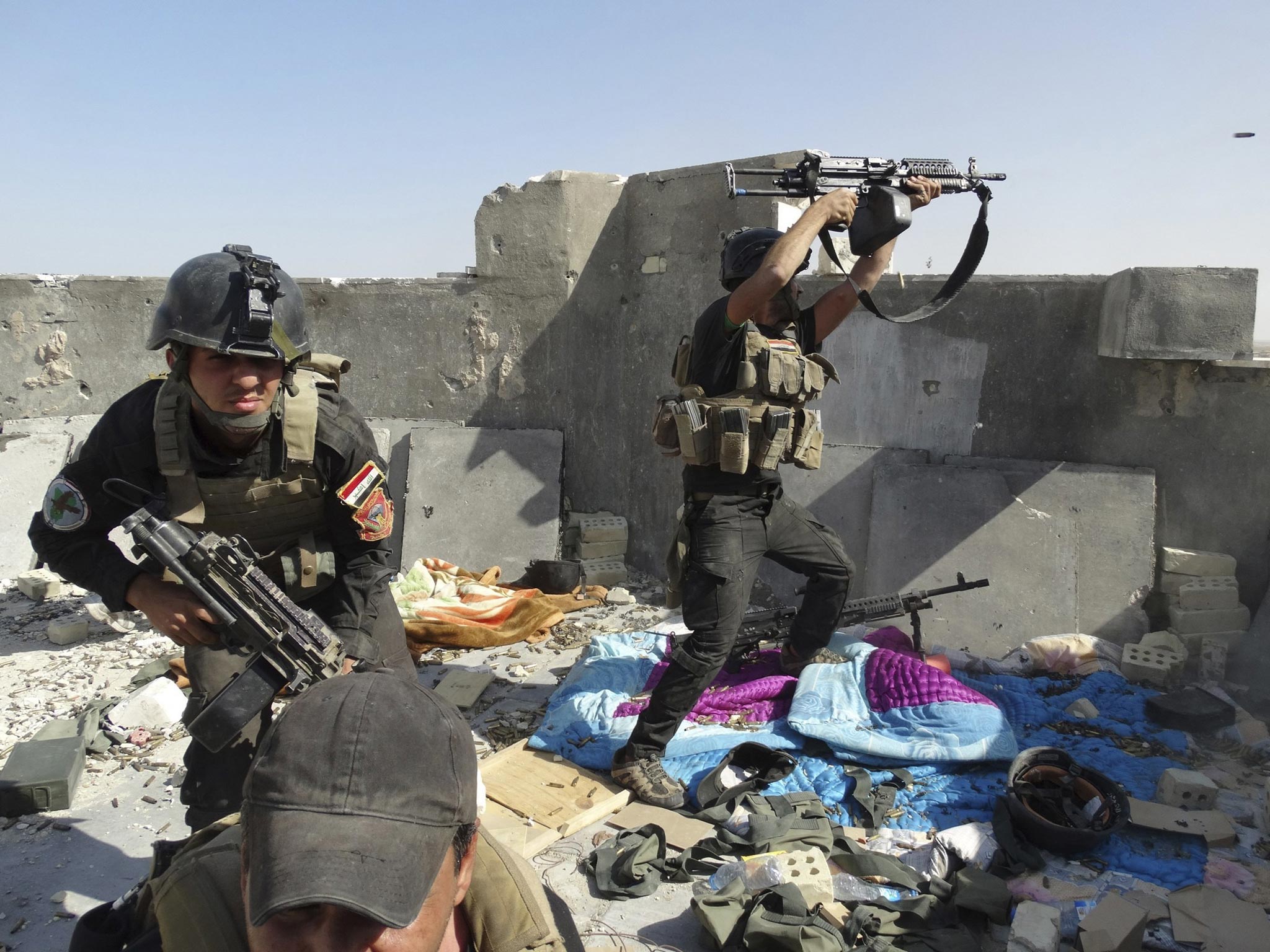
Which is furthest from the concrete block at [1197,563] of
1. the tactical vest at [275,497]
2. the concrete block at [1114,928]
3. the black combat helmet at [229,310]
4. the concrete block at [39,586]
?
the concrete block at [39,586]

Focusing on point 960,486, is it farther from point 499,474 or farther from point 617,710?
point 499,474

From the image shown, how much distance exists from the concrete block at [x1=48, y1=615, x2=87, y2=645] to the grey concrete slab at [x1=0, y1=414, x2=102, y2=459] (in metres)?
2.12

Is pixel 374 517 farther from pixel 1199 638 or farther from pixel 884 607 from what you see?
pixel 1199 638

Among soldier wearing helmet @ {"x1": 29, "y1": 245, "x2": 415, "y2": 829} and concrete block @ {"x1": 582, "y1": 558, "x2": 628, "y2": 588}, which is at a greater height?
soldier wearing helmet @ {"x1": 29, "y1": 245, "x2": 415, "y2": 829}

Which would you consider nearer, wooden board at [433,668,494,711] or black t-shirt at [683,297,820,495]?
black t-shirt at [683,297,820,495]

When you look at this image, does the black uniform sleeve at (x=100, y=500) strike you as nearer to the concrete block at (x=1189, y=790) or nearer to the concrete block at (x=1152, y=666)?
the concrete block at (x=1189, y=790)

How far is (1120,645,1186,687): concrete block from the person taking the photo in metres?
4.25

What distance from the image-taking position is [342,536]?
103 inches

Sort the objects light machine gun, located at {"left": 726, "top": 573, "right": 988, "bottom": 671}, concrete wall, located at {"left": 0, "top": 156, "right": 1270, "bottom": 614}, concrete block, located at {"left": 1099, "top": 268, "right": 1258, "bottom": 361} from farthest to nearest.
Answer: concrete wall, located at {"left": 0, "top": 156, "right": 1270, "bottom": 614}
concrete block, located at {"left": 1099, "top": 268, "right": 1258, "bottom": 361}
light machine gun, located at {"left": 726, "top": 573, "right": 988, "bottom": 671}

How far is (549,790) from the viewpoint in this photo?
332 centimetres

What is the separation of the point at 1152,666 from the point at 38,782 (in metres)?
4.88

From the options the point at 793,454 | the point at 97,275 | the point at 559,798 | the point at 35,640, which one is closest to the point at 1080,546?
the point at 793,454

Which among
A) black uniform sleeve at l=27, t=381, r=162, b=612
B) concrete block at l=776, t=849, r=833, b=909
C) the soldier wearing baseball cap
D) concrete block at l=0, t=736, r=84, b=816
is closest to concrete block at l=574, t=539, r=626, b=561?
concrete block at l=0, t=736, r=84, b=816

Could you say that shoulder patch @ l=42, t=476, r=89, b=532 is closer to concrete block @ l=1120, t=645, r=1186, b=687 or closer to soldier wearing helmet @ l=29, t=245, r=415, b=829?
soldier wearing helmet @ l=29, t=245, r=415, b=829
